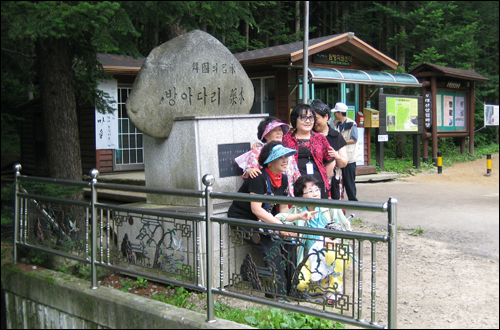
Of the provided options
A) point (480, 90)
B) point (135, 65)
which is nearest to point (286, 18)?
point (480, 90)

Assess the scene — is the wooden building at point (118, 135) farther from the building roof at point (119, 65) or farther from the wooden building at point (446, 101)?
the wooden building at point (446, 101)

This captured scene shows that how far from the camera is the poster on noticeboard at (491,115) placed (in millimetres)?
20438

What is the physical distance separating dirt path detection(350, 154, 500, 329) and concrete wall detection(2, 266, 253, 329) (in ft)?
4.95

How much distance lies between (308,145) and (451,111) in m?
14.0

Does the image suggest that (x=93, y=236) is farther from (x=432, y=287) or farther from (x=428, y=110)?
(x=428, y=110)

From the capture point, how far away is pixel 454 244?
19.8ft

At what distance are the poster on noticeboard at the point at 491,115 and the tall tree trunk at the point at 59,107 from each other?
1829 cm

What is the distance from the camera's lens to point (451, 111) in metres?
17.4

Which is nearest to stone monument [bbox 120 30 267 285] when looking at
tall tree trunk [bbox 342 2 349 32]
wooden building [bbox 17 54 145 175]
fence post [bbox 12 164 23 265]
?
fence post [bbox 12 164 23 265]

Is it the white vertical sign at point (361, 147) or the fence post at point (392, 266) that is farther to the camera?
the white vertical sign at point (361, 147)

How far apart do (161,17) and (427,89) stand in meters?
12.5

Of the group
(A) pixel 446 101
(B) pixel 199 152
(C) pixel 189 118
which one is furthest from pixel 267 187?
(A) pixel 446 101

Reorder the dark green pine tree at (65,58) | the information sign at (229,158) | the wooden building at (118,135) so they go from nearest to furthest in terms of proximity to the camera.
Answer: the dark green pine tree at (65,58), the information sign at (229,158), the wooden building at (118,135)

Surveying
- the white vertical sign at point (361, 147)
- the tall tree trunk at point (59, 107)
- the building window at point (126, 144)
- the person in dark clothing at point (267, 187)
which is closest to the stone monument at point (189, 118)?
the person in dark clothing at point (267, 187)
